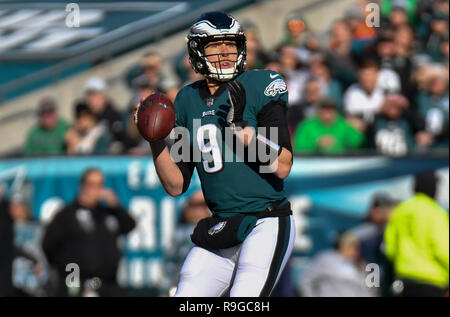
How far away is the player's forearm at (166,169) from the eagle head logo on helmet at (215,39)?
0.47 metres

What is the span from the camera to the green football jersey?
491cm

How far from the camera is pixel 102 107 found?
1083 cm

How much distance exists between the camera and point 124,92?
1232 cm

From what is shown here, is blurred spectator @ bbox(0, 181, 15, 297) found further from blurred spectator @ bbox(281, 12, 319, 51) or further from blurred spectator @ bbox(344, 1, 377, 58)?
blurred spectator @ bbox(344, 1, 377, 58)

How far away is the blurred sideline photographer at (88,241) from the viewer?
29.4ft

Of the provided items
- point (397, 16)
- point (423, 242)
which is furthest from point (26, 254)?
point (397, 16)

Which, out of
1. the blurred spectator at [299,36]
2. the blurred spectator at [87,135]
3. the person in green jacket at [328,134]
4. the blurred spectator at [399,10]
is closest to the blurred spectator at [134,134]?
the blurred spectator at [87,135]

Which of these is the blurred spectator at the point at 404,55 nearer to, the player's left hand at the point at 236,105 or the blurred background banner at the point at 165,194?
the blurred background banner at the point at 165,194

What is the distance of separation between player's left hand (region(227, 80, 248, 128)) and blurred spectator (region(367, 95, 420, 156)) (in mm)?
4873

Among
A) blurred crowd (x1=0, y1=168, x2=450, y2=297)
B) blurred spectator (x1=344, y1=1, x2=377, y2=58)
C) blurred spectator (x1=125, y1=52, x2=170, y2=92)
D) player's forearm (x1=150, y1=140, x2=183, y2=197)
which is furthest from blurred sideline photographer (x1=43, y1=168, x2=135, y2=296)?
player's forearm (x1=150, y1=140, x2=183, y2=197)

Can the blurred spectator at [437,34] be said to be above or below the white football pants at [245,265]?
above

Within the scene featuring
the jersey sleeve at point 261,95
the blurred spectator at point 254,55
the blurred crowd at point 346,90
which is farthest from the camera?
the blurred spectator at point 254,55

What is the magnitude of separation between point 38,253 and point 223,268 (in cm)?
505
